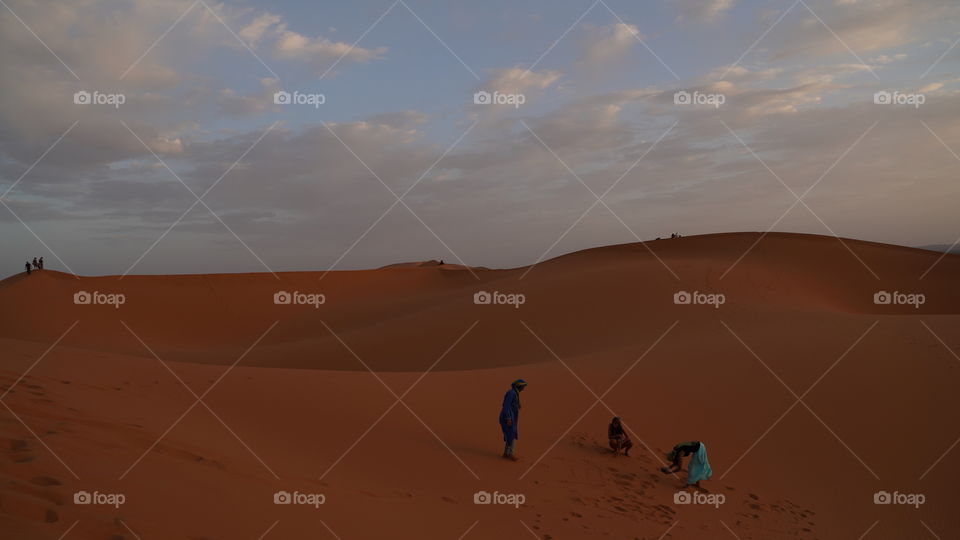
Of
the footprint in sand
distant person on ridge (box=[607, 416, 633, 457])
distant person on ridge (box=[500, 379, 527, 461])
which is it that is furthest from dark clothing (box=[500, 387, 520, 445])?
the footprint in sand

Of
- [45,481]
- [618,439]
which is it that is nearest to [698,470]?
[618,439]

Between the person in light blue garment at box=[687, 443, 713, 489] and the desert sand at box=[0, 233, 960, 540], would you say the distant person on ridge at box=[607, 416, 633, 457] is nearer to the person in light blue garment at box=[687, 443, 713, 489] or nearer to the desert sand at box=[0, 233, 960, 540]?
the desert sand at box=[0, 233, 960, 540]

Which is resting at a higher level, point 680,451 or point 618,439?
point 618,439

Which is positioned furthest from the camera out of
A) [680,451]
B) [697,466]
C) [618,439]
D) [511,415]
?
[618,439]

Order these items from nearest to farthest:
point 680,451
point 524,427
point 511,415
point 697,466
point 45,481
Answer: point 45,481, point 697,466, point 511,415, point 680,451, point 524,427

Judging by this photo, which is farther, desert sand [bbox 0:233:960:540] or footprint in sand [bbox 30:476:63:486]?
desert sand [bbox 0:233:960:540]

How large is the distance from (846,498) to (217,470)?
9929 millimetres

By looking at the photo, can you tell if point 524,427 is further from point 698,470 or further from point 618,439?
point 698,470

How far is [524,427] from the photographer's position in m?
11.1

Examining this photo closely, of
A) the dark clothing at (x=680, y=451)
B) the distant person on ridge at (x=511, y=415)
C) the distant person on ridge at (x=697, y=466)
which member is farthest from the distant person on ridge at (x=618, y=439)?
the distant person on ridge at (x=511, y=415)

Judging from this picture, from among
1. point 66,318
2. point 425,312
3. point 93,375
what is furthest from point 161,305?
point 93,375

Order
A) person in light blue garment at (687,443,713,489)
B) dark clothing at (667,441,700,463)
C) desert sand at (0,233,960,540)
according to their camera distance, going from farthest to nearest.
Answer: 1. dark clothing at (667,441,700,463)
2. person in light blue garment at (687,443,713,489)
3. desert sand at (0,233,960,540)

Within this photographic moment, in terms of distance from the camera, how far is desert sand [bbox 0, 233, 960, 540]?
226 inches

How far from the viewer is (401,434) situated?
10.0 meters
